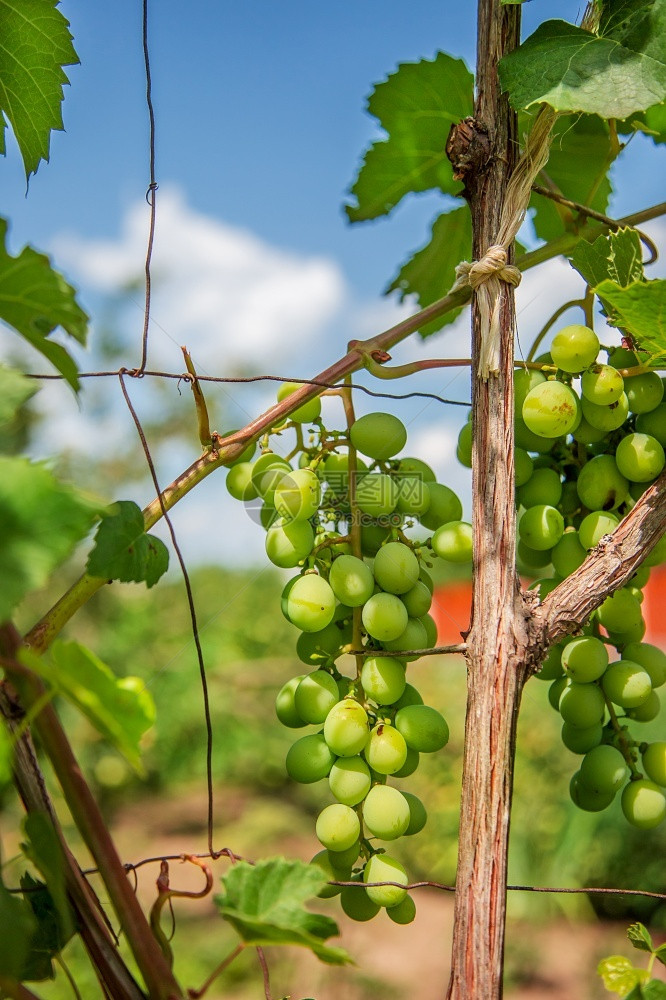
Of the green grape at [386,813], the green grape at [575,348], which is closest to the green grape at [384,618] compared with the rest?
the green grape at [386,813]

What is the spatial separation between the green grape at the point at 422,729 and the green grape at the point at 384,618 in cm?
6

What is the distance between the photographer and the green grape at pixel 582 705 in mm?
601

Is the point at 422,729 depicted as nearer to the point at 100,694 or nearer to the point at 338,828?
the point at 338,828

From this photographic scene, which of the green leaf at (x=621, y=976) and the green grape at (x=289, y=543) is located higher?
the green grape at (x=289, y=543)

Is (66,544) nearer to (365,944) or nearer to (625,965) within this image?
(625,965)

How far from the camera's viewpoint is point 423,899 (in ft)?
9.07

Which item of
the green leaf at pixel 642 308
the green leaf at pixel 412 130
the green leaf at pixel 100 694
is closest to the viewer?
the green leaf at pixel 100 694

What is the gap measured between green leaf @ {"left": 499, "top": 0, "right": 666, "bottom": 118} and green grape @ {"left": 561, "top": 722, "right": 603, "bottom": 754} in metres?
0.43

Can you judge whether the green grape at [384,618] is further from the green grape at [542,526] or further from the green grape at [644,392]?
the green grape at [644,392]

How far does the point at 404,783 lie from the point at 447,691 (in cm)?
42

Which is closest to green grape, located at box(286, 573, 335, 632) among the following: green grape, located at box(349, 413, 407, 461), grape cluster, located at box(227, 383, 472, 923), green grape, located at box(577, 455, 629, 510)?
grape cluster, located at box(227, 383, 472, 923)

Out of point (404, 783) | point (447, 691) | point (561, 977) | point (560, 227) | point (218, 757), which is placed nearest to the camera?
point (560, 227)

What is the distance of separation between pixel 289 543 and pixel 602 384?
25cm

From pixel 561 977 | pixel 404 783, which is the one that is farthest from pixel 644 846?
pixel 404 783
